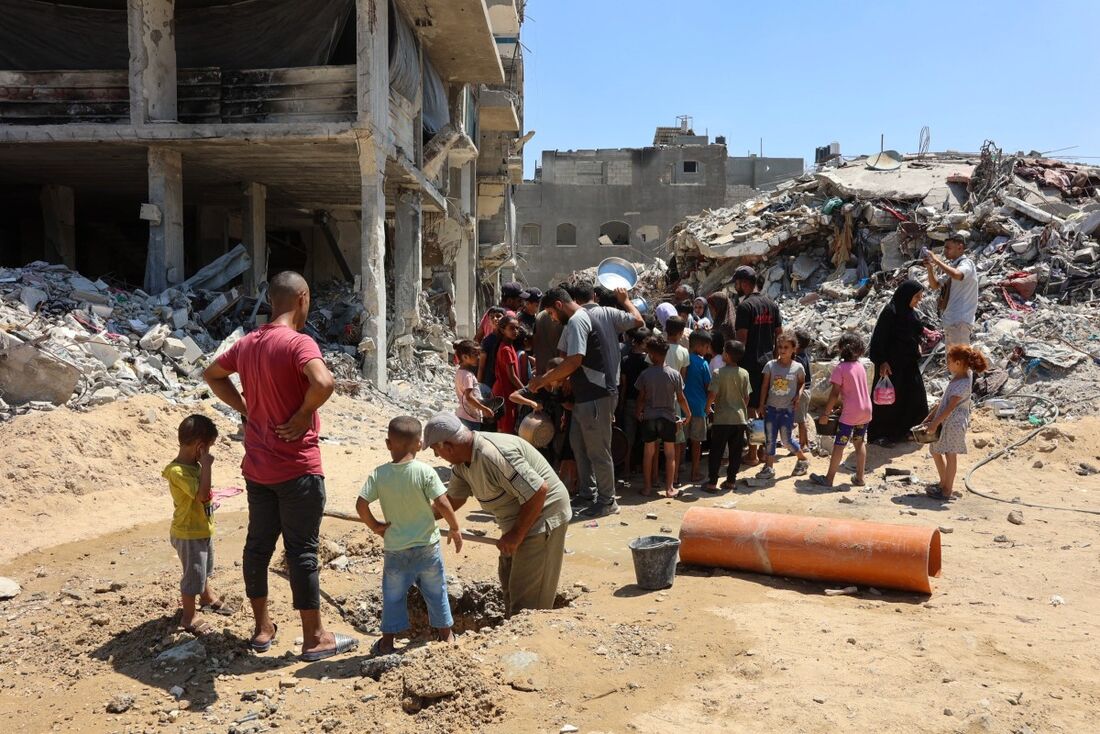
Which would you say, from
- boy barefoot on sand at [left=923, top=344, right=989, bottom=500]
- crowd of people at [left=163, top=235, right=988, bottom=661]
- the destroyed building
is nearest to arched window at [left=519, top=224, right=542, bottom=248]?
the destroyed building

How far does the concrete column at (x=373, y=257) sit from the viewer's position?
1118 centimetres

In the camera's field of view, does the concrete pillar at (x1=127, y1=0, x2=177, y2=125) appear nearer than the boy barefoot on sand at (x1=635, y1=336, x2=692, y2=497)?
No

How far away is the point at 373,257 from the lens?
37.5ft

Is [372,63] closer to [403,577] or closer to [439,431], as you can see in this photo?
[439,431]

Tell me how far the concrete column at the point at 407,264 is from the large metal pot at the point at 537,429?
7872 millimetres

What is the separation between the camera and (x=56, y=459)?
6.68 meters

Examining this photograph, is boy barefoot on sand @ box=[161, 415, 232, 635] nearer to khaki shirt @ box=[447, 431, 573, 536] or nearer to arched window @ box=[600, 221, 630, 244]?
khaki shirt @ box=[447, 431, 573, 536]

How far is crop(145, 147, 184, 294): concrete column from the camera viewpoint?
11.5 meters

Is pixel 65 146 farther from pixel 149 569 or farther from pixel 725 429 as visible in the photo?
pixel 725 429

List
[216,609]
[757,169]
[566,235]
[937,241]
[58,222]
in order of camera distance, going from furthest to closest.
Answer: [757,169]
[566,235]
[58,222]
[937,241]
[216,609]

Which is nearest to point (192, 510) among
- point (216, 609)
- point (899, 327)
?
point (216, 609)

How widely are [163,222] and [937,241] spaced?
11.5 meters

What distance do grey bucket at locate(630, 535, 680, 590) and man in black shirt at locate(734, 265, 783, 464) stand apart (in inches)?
136

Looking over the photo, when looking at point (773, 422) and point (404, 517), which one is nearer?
point (404, 517)
